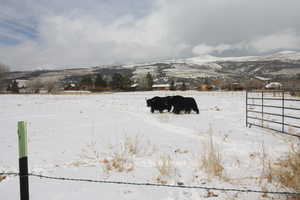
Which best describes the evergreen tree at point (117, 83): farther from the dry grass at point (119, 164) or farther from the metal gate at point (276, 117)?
the dry grass at point (119, 164)

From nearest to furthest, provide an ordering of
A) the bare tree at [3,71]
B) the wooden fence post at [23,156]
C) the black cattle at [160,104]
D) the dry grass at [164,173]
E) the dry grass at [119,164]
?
the wooden fence post at [23,156] < the dry grass at [164,173] < the dry grass at [119,164] < the black cattle at [160,104] < the bare tree at [3,71]

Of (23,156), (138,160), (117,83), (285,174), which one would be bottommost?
(138,160)

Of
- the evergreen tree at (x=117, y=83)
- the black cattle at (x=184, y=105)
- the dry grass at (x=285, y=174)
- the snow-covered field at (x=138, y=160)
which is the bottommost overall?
the snow-covered field at (x=138, y=160)

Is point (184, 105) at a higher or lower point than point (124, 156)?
higher

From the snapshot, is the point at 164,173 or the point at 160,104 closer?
the point at 164,173

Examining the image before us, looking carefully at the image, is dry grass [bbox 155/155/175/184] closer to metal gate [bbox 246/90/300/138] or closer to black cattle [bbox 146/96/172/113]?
metal gate [bbox 246/90/300/138]

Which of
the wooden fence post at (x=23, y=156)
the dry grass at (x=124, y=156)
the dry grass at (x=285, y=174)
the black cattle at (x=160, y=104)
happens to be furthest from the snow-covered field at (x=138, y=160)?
the black cattle at (x=160, y=104)

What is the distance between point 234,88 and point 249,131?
40140mm

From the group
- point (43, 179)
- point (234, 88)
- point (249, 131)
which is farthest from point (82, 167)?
point (234, 88)

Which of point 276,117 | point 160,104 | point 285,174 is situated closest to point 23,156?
point 285,174

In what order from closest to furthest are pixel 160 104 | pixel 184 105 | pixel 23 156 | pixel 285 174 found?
pixel 23 156, pixel 285 174, pixel 184 105, pixel 160 104

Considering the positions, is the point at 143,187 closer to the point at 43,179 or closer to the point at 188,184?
the point at 188,184

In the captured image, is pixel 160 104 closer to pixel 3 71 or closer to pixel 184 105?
pixel 184 105

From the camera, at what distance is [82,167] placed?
3.80m
